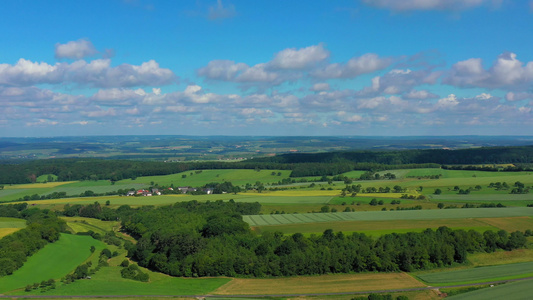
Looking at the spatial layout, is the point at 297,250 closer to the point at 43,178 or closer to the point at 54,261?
the point at 54,261

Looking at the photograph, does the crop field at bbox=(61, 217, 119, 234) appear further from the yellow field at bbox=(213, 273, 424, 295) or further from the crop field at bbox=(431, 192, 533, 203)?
the crop field at bbox=(431, 192, 533, 203)

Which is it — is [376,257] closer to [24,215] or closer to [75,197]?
[24,215]

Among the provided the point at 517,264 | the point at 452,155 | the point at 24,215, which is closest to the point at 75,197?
the point at 24,215

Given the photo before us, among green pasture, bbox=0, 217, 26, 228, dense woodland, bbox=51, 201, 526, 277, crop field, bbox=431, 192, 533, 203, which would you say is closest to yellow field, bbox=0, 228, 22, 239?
green pasture, bbox=0, 217, 26, 228

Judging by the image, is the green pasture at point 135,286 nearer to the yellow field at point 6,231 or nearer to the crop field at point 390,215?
the yellow field at point 6,231

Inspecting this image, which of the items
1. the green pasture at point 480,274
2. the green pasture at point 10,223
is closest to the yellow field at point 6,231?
the green pasture at point 10,223
